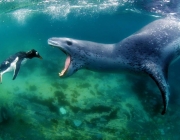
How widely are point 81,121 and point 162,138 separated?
8.78 ft

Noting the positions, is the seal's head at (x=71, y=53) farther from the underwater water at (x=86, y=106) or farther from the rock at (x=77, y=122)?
the rock at (x=77, y=122)

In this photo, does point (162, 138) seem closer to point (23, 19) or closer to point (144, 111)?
point (144, 111)

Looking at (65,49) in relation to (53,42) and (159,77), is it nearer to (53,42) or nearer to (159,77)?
(53,42)

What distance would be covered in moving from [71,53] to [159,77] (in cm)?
192

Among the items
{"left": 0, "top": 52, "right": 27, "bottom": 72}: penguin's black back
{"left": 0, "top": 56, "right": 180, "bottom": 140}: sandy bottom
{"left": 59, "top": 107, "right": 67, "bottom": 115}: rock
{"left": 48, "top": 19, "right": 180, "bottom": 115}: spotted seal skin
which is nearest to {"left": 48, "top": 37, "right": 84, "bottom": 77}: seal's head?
{"left": 48, "top": 19, "right": 180, "bottom": 115}: spotted seal skin

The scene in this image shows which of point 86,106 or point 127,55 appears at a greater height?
point 127,55

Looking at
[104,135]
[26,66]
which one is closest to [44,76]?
[26,66]

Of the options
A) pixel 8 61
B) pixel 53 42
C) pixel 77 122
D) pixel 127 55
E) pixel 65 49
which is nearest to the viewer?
pixel 53 42

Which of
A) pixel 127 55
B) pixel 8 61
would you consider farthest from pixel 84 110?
pixel 127 55

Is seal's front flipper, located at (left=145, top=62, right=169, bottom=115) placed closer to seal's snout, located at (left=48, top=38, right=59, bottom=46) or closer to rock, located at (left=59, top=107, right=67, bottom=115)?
seal's snout, located at (left=48, top=38, right=59, bottom=46)

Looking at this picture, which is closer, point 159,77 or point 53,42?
point 53,42

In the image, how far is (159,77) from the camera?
13.7ft

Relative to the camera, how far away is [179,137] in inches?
254

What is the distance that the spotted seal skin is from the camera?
13.6 feet
